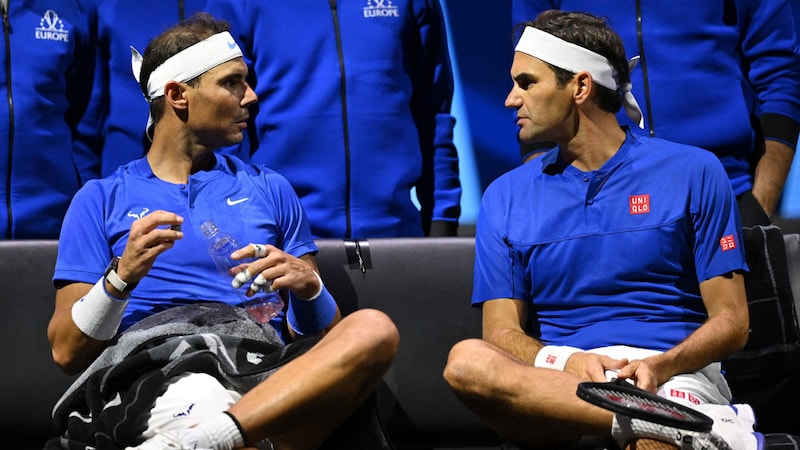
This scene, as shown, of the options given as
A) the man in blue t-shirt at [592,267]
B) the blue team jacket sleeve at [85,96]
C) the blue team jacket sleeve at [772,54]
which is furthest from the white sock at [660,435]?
the blue team jacket sleeve at [85,96]

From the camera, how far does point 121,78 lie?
13.9 ft

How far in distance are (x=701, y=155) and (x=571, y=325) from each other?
1.94 ft

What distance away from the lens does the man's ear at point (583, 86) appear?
3.55m

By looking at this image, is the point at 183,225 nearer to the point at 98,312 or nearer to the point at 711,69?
the point at 98,312

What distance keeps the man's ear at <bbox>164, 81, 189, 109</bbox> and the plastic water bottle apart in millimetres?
393

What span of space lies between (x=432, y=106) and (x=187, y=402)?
68.4 inches

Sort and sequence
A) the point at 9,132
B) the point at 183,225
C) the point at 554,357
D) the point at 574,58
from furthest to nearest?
the point at 9,132 < the point at 574,58 < the point at 183,225 < the point at 554,357

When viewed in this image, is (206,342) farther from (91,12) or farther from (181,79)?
(91,12)

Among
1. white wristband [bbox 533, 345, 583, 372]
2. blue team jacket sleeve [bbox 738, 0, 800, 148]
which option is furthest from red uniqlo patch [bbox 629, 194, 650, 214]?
blue team jacket sleeve [bbox 738, 0, 800, 148]

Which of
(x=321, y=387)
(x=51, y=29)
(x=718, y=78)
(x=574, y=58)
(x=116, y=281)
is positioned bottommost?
(x=321, y=387)

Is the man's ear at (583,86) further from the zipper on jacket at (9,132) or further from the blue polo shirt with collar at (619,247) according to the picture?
the zipper on jacket at (9,132)

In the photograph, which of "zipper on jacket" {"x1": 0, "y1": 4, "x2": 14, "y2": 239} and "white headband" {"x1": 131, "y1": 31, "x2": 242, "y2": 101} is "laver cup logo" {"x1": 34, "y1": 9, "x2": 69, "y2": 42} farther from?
"white headband" {"x1": 131, "y1": 31, "x2": 242, "y2": 101}

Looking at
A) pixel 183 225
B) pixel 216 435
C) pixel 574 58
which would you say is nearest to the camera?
pixel 216 435

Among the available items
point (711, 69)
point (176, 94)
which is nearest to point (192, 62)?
point (176, 94)
